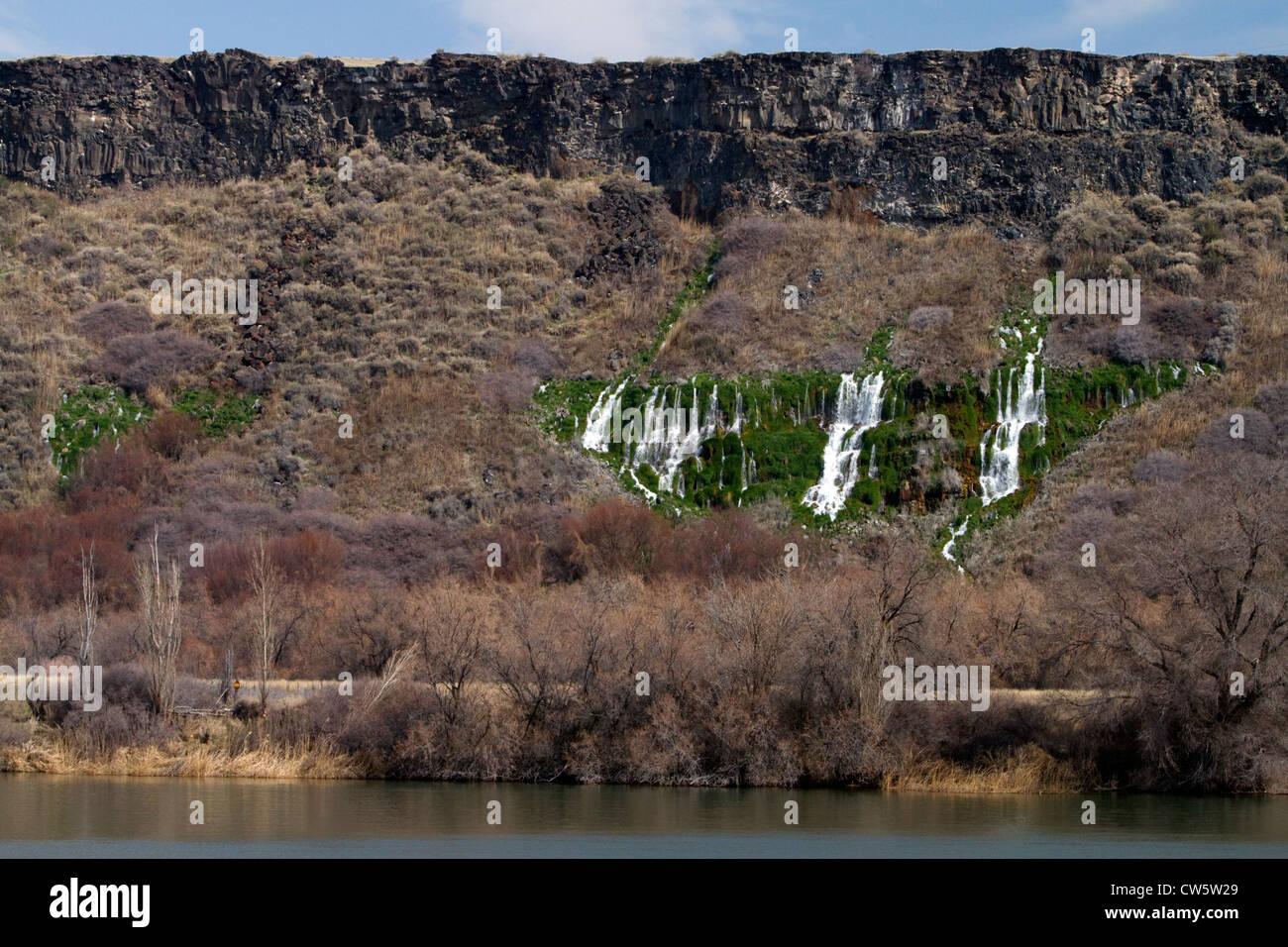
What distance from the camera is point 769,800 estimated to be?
110ft

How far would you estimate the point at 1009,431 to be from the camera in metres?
61.8

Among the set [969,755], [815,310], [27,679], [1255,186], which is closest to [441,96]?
[815,310]

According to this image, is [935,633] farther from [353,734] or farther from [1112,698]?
[353,734]

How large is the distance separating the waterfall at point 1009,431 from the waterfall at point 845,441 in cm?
492

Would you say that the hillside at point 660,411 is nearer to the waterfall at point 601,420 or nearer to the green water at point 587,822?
the waterfall at point 601,420

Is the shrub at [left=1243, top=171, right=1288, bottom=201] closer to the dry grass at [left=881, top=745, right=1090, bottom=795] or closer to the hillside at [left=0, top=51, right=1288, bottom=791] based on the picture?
the hillside at [left=0, top=51, right=1288, bottom=791]

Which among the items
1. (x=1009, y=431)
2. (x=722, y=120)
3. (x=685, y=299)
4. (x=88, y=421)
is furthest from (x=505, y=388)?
(x=722, y=120)

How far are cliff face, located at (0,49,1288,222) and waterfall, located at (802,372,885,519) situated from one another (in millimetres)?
16932

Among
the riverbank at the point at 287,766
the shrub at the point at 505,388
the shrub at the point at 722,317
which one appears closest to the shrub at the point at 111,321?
the shrub at the point at 505,388

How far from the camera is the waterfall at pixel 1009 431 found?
5969cm

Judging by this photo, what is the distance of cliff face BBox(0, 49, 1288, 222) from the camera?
77.9 meters

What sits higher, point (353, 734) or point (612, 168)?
point (612, 168)
